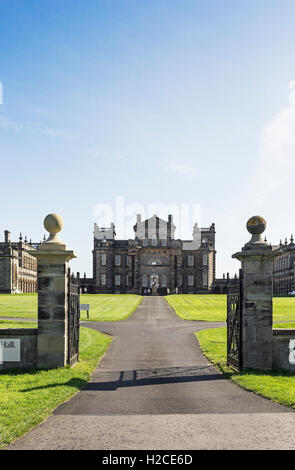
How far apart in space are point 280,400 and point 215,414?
5.56 feet

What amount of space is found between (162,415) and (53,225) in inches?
248

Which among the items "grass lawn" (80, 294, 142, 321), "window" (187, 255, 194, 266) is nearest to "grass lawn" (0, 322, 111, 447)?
"grass lawn" (80, 294, 142, 321)

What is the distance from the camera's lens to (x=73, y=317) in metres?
13.0

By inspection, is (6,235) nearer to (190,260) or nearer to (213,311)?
(190,260)

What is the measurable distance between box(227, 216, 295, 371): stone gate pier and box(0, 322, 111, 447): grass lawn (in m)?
4.37

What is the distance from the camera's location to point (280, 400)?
8.76 meters

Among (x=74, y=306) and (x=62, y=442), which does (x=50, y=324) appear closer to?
(x=74, y=306)

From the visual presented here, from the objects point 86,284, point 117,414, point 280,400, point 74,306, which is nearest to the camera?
point 117,414

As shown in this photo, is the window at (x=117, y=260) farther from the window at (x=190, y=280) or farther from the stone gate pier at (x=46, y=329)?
the stone gate pier at (x=46, y=329)

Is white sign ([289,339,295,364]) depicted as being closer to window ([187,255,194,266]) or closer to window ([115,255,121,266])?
window ([115,255,121,266])

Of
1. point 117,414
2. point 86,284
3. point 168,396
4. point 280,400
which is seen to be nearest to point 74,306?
point 168,396

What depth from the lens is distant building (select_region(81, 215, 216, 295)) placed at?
8988 centimetres

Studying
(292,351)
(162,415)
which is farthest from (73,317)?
(292,351)

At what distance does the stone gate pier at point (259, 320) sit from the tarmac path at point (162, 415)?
1203 mm
